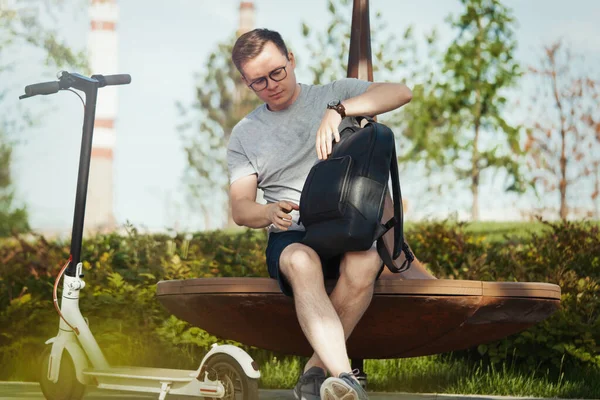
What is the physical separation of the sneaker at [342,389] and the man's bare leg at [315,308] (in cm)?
9

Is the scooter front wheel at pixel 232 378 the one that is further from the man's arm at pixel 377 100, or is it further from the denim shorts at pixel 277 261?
the man's arm at pixel 377 100

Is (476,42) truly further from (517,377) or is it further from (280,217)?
(280,217)

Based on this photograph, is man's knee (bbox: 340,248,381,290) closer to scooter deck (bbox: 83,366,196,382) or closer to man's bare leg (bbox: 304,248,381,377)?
man's bare leg (bbox: 304,248,381,377)

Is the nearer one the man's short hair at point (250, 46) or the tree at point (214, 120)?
the man's short hair at point (250, 46)

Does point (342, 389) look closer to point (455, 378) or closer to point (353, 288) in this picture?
point (353, 288)

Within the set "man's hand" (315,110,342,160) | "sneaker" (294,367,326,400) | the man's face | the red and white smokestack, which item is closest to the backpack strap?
"man's hand" (315,110,342,160)

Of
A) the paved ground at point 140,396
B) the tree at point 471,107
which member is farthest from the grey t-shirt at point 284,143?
the tree at point 471,107

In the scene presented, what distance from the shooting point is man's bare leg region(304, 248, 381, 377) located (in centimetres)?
326

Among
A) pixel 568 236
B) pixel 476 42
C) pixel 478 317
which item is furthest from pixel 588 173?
pixel 478 317

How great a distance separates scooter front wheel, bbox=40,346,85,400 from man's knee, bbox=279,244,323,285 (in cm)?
136

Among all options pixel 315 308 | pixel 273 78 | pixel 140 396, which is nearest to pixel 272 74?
pixel 273 78

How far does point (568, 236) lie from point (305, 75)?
14290mm

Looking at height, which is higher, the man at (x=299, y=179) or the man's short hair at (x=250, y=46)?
the man's short hair at (x=250, y=46)

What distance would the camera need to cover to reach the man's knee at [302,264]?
3.21 meters
